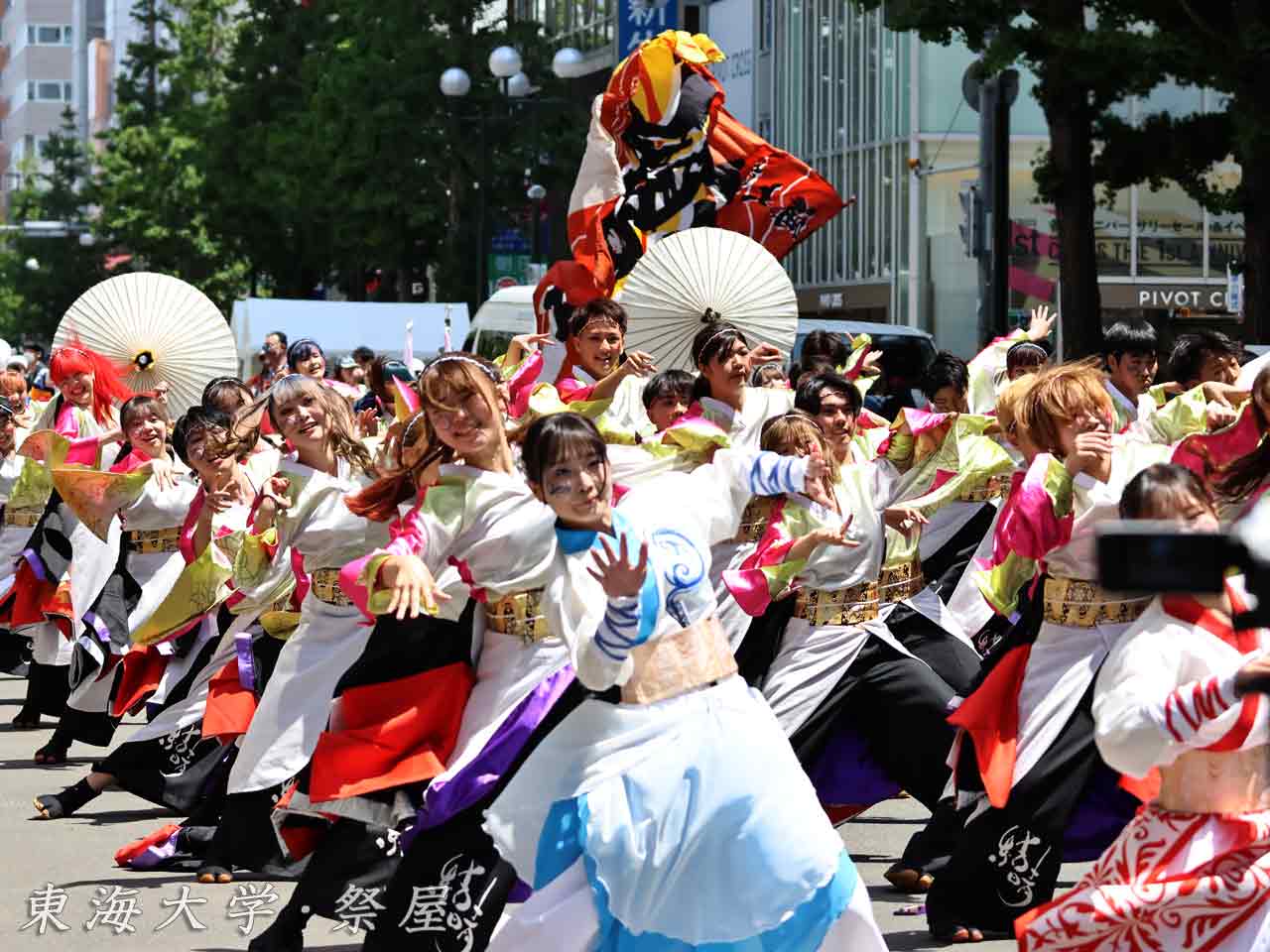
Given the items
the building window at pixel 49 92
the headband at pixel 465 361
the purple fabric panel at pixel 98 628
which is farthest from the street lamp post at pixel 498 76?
the building window at pixel 49 92

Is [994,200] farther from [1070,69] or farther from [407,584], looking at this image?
[407,584]

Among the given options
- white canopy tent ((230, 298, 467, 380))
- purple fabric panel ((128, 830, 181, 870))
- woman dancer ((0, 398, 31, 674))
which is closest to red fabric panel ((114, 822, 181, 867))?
purple fabric panel ((128, 830, 181, 870))

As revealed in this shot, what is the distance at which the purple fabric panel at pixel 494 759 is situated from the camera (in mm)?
5984

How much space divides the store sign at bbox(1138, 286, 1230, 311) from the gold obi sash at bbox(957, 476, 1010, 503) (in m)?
28.2

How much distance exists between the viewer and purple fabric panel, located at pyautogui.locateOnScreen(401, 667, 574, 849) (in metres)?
5.98

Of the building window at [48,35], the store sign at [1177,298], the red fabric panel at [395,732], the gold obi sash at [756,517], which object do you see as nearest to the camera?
the red fabric panel at [395,732]

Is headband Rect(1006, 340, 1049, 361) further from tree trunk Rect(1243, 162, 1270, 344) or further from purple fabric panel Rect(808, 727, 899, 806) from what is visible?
tree trunk Rect(1243, 162, 1270, 344)

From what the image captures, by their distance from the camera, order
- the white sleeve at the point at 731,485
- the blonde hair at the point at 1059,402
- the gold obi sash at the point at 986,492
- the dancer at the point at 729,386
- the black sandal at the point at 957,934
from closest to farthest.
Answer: the white sleeve at the point at 731,485, the blonde hair at the point at 1059,402, the black sandal at the point at 957,934, the dancer at the point at 729,386, the gold obi sash at the point at 986,492

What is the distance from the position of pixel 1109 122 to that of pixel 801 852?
16.2 meters

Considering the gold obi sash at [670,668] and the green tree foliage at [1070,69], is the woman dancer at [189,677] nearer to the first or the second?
the gold obi sash at [670,668]

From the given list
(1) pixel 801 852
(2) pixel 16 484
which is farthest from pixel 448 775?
(2) pixel 16 484

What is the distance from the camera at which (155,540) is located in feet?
33.9

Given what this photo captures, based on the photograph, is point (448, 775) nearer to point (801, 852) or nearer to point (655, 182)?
point (801, 852)

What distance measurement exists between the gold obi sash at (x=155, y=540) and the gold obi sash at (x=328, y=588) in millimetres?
2980
